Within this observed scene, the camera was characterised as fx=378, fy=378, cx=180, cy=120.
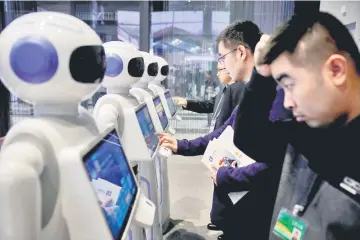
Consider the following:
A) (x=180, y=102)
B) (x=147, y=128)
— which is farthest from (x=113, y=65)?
(x=180, y=102)

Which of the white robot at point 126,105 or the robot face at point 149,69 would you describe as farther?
the robot face at point 149,69

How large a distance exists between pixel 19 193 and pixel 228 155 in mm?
1062

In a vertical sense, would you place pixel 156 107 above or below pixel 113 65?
below

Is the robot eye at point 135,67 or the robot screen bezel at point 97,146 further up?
the robot eye at point 135,67

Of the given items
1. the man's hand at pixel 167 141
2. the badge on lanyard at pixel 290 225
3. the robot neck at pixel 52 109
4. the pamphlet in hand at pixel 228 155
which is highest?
the robot neck at pixel 52 109

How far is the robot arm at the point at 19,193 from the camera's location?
2.56 ft

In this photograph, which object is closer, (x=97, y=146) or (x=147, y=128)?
(x=97, y=146)

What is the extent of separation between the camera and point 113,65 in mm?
1619

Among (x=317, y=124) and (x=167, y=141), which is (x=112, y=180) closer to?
(x=317, y=124)

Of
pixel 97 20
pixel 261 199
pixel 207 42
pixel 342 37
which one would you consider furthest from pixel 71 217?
pixel 97 20

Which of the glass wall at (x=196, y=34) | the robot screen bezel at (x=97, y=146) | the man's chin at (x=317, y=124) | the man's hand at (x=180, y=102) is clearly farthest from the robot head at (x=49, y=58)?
the glass wall at (x=196, y=34)

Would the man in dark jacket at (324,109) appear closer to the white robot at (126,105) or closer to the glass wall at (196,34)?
the white robot at (126,105)

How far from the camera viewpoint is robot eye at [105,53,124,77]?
160 cm

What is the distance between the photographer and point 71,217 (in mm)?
868
